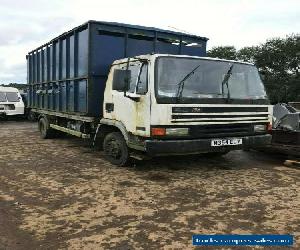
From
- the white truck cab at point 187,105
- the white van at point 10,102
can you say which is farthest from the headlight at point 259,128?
the white van at point 10,102

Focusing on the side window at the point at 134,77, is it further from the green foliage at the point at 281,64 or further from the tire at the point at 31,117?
the green foliage at the point at 281,64

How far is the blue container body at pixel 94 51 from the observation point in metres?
7.96

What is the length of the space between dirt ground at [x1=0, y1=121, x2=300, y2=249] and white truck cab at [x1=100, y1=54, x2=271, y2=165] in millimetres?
639

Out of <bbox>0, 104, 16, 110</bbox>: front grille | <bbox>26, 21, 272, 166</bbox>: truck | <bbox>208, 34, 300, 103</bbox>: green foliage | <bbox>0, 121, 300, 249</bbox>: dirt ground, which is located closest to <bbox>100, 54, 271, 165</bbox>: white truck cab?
<bbox>26, 21, 272, 166</bbox>: truck

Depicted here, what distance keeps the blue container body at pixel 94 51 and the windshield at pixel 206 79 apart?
1.98 meters

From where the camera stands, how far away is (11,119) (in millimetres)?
20766

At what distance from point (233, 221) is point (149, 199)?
1323 mm

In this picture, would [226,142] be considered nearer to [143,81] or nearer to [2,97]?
[143,81]

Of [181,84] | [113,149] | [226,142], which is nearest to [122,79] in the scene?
[181,84]

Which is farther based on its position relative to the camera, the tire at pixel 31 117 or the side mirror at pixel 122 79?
the tire at pixel 31 117

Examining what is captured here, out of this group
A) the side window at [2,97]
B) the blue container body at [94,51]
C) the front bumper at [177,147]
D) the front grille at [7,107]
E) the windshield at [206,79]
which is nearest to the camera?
the front bumper at [177,147]

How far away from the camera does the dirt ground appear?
4.07 m

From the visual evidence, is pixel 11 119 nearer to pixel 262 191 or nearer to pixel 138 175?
pixel 138 175

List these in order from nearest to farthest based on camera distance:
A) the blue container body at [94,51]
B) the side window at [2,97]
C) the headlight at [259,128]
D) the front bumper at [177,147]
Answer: the front bumper at [177,147], the headlight at [259,128], the blue container body at [94,51], the side window at [2,97]
